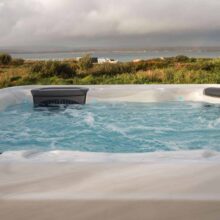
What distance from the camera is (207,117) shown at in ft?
16.5

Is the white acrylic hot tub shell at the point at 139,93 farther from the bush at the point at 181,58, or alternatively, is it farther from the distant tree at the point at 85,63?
the bush at the point at 181,58

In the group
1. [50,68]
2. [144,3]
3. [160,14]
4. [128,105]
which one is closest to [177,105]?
[128,105]

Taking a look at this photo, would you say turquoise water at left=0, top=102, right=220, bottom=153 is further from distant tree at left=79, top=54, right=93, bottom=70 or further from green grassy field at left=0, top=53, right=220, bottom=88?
distant tree at left=79, top=54, right=93, bottom=70

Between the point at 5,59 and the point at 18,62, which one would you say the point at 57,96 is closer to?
the point at 5,59

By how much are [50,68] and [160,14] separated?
17.1 feet

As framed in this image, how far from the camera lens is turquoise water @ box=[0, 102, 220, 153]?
391 centimetres

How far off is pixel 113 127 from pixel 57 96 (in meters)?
1.34

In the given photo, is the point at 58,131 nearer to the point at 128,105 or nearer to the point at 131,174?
the point at 128,105

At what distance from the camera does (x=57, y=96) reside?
565cm

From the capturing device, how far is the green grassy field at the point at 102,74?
8.74 m

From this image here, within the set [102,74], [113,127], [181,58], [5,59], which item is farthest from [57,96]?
[181,58]

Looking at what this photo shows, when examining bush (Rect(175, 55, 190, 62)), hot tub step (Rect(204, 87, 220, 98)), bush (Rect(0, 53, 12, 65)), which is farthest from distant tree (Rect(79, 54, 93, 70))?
hot tub step (Rect(204, 87, 220, 98))

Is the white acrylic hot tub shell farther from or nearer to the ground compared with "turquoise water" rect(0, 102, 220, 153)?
farther from the ground

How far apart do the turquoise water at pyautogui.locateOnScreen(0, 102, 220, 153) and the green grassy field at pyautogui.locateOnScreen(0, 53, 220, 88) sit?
296cm
